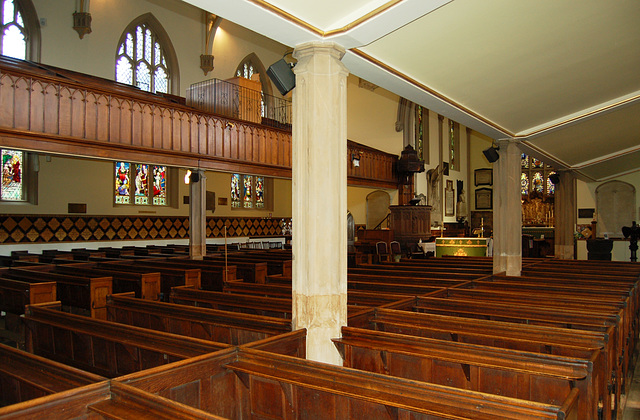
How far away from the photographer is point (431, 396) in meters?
2.32

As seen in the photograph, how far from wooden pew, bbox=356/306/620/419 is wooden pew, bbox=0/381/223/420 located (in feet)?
6.68

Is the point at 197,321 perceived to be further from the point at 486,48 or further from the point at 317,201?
the point at 486,48

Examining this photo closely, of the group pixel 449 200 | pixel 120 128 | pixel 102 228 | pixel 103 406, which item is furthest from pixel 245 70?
pixel 103 406

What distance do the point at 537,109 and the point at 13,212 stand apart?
11.8 metres

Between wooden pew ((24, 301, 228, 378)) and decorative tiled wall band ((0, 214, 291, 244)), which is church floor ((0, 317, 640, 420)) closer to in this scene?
wooden pew ((24, 301, 228, 378))

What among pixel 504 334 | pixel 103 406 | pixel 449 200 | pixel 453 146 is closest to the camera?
pixel 103 406

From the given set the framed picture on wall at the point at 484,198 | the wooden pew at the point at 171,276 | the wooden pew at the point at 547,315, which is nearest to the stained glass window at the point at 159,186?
the wooden pew at the point at 171,276

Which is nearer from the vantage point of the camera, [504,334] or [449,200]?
[504,334]

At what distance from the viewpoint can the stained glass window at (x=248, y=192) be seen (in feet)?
60.2

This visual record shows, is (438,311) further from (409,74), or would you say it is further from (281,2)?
(281,2)

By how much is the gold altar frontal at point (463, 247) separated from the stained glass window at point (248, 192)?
7.73 m

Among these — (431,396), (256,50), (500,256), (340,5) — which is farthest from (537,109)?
(256,50)

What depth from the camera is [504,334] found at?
11.9ft

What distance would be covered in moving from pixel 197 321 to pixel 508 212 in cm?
532
